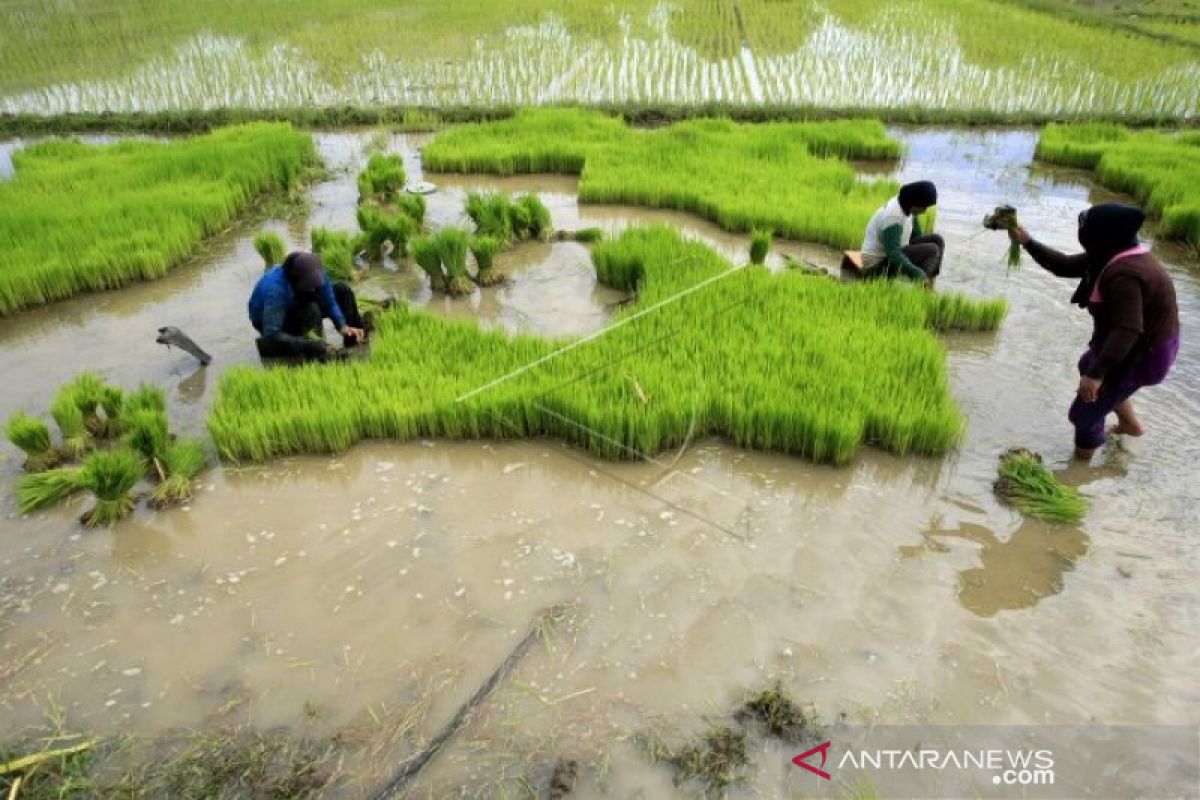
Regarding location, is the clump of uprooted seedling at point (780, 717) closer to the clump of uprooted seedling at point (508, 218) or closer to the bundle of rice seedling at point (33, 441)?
the bundle of rice seedling at point (33, 441)

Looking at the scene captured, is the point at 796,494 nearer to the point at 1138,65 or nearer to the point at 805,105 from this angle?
the point at 805,105

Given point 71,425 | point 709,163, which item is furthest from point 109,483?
point 709,163

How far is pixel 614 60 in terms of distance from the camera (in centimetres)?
1130

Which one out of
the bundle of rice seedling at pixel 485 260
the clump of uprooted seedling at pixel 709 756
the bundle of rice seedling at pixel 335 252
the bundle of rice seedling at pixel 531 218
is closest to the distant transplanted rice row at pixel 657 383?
Result: the bundle of rice seedling at pixel 485 260

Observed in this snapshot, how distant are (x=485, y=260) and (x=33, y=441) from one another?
9.68ft

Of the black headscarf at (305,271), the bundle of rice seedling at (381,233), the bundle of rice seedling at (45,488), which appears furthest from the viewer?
the bundle of rice seedling at (381,233)

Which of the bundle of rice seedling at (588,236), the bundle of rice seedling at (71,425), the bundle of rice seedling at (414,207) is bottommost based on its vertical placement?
the bundle of rice seedling at (71,425)

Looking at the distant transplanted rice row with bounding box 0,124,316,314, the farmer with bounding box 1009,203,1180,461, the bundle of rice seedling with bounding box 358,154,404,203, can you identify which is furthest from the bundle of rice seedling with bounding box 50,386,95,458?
the farmer with bounding box 1009,203,1180,461

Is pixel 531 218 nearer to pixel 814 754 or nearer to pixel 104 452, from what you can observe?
pixel 104 452

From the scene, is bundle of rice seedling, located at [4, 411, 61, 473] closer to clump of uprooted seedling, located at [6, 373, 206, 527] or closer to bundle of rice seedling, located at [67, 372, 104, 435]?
clump of uprooted seedling, located at [6, 373, 206, 527]

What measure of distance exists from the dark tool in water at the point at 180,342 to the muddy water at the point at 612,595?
0.38 m

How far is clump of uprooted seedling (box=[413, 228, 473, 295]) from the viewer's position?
17.1 ft

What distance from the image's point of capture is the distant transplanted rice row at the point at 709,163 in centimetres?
623

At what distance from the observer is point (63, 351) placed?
15.6 ft
